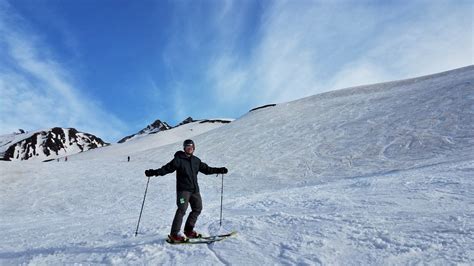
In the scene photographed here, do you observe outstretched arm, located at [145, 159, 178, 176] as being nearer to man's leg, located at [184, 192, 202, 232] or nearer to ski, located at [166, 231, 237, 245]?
man's leg, located at [184, 192, 202, 232]

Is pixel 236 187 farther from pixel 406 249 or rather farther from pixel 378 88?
pixel 378 88

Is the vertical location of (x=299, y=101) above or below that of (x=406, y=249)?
above

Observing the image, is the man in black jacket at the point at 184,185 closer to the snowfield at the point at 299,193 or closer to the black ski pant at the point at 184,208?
the black ski pant at the point at 184,208

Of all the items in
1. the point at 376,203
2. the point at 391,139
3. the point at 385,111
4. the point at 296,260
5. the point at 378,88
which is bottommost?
the point at 296,260

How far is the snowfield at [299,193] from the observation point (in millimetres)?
7121

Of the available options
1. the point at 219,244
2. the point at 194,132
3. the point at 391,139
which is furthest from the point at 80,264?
the point at 194,132

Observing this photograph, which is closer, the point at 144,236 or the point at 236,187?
the point at 144,236

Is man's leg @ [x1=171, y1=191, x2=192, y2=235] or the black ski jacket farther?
the black ski jacket

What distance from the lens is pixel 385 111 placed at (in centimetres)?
3491

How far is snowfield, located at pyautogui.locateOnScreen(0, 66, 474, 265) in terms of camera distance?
712cm

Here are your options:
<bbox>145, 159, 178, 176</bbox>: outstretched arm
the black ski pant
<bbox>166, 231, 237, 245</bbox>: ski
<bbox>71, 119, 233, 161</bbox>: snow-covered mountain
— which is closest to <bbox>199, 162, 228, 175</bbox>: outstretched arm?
the black ski pant

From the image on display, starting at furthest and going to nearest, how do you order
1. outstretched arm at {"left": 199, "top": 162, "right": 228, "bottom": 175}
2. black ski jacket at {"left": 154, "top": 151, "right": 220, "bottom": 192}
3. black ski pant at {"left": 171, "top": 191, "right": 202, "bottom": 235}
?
outstretched arm at {"left": 199, "top": 162, "right": 228, "bottom": 175}
black ski jacket at {"left": 154, "top": 151, "right": 220, "bottom": 192}
black ski pant at {"left": 171, "top": 191, "right": 202, "bottom": 235}

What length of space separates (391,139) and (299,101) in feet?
Answer: 94.8

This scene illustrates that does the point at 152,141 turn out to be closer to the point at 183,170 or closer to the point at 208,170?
the point at 208,170
